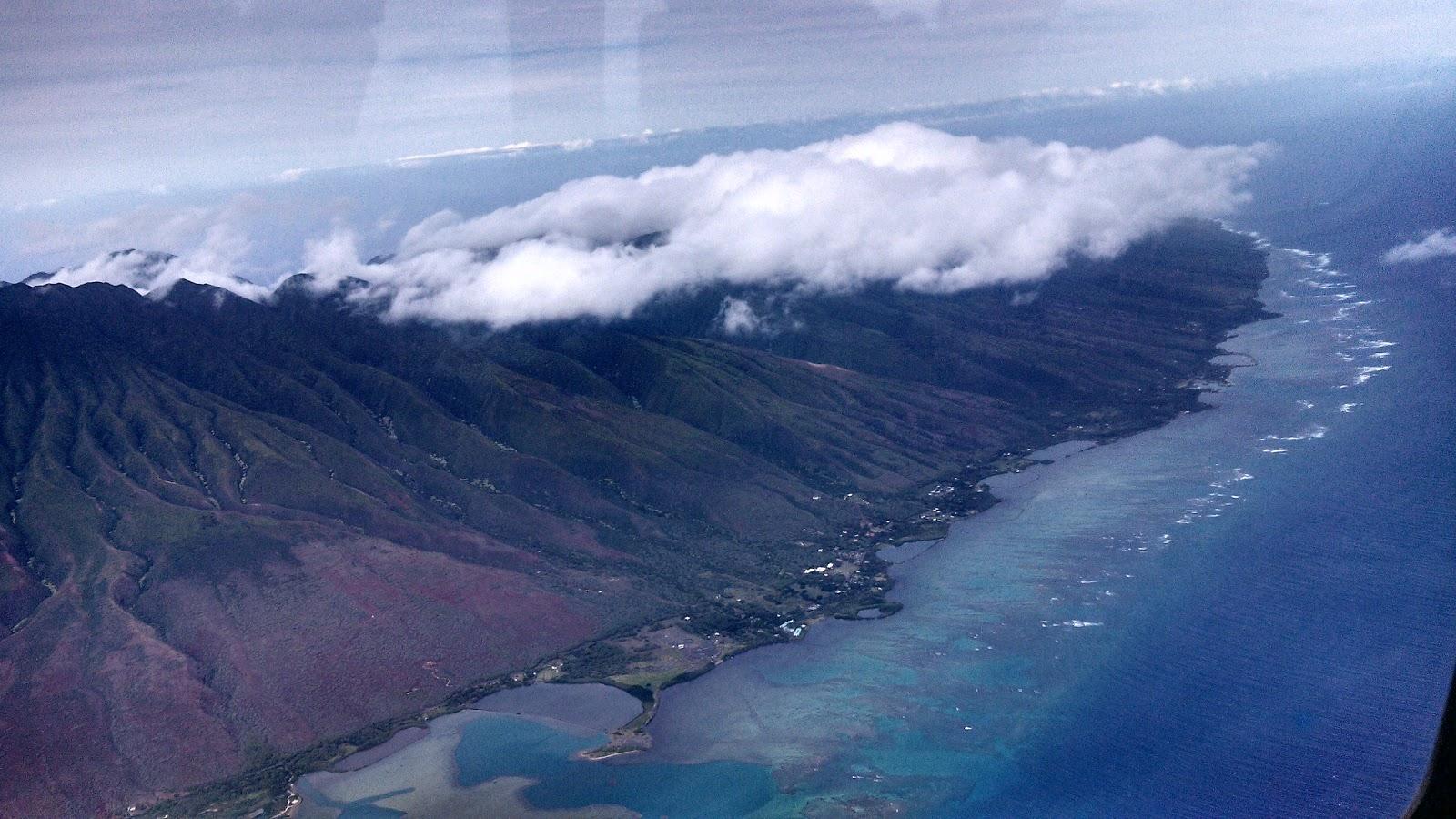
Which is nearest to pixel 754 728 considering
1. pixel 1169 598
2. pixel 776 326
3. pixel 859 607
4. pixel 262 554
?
pixel 859 607

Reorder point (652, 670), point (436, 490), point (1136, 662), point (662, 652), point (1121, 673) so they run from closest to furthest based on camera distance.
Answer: point (1121, 673), point (1136, 662), point (652, 670), point (662, 652), point (436, 490)

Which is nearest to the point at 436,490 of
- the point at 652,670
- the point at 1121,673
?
the point at 652,670

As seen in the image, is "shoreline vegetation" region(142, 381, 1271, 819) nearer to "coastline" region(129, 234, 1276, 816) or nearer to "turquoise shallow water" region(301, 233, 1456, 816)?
"coastline" region(129, 234, 1276, 816)

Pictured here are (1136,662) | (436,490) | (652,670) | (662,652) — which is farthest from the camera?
(436,490)

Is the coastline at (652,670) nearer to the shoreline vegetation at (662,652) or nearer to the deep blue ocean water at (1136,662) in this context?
the shoreline vegetation at (662,652)

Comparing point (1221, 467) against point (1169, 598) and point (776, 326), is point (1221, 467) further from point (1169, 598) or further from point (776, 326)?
point (776, 326)

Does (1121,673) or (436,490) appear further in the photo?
(436,490)

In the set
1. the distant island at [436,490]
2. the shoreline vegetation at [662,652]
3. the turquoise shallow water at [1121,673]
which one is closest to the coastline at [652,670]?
the shoreline vegetation at [662,652]

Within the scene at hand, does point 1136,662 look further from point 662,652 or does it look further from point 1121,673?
point 662,652
